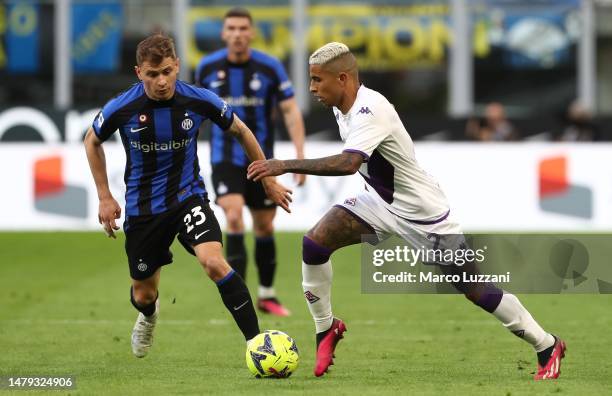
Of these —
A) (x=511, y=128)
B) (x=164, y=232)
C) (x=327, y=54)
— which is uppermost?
(x=327, y=54)

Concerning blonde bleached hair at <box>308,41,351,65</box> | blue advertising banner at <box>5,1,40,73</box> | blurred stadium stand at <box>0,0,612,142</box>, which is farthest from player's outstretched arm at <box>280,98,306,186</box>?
blue advertising banner at <box>5,1,40,73</box>

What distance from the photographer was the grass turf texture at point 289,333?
761cm

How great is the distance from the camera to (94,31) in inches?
984

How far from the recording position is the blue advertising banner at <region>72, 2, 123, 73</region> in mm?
24969

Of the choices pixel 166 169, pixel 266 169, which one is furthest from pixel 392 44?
pixel 266 169

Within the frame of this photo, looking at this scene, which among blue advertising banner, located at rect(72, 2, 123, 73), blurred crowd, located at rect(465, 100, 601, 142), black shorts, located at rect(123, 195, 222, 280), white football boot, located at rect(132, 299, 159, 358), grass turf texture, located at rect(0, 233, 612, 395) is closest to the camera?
grass turf texture, located at rect(0, 233, 612, 395)

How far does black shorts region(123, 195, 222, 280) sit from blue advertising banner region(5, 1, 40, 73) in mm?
17376

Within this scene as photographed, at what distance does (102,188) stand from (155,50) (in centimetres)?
97

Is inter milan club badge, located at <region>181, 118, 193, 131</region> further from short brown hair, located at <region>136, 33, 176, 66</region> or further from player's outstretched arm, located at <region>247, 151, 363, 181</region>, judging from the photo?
player's outstretched arm, located at <region>247, 151, 363, 181</region>

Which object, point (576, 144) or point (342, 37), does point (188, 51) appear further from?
point (576, 144)

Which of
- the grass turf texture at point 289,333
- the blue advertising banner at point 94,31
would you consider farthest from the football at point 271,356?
the blue advertising banner at point 94,31

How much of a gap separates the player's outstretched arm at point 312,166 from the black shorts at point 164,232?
0.75 metres

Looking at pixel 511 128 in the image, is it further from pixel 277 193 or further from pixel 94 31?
pixel 277 193

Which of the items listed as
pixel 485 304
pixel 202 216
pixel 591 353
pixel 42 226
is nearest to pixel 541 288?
pixel 591 353
